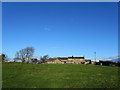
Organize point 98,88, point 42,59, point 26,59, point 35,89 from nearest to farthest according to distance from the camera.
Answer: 1. point 35,89
2. point 98,88
3. point 26,59
4. point 42,59

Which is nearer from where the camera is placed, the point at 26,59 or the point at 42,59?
the point at 26,59

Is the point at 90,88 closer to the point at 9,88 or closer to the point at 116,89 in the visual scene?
the point at 116,89

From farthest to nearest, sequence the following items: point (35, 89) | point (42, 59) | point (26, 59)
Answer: point (42, 59), point (26, 59), point (35, 89)

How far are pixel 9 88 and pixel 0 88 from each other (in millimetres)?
797

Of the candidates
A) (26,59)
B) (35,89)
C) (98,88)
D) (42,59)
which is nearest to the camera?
(35,89)

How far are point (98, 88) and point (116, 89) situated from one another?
1.51 meters

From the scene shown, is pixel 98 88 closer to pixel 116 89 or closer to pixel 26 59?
pixel 116 89

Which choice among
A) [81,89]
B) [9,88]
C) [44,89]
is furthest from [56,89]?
[9,88]

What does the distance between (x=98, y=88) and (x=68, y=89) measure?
2752 millimetres

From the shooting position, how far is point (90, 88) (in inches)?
541

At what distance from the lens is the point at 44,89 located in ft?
42.6

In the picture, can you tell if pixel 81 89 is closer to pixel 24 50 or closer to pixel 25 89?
pixel 25 89

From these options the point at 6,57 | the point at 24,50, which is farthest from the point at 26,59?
the point at 6,57

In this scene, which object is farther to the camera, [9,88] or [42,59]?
[42,59]
